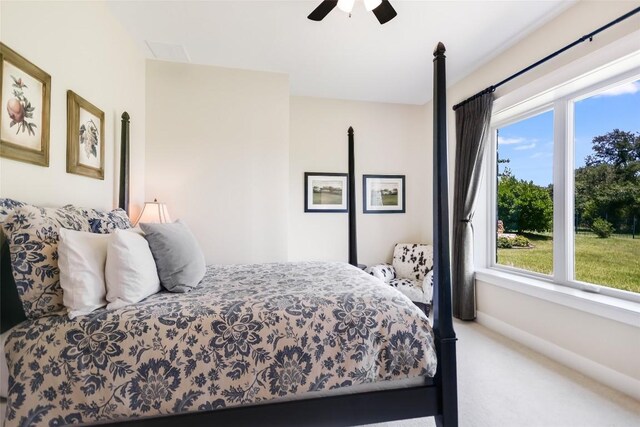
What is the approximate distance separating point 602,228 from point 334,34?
8.93 feet

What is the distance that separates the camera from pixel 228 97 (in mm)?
3209

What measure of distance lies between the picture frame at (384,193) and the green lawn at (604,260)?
1757 mm

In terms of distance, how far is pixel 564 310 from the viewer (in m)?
2.27

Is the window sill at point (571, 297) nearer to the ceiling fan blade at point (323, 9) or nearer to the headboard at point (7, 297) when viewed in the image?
the ceiling fan blade at point (323, 9)

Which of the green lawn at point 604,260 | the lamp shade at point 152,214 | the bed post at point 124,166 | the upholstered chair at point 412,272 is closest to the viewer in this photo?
the green lawn at point 604,260

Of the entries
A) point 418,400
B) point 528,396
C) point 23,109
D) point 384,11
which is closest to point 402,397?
point 418,400

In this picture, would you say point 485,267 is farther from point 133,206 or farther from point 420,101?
point 133,206

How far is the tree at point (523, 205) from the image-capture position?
276 centimetres

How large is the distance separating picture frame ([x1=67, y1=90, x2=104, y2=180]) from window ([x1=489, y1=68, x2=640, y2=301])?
3.62m

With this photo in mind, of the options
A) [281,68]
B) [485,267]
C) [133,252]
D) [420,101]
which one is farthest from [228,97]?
[485,267]

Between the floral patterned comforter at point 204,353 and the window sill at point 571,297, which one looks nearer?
the floral patterned comforter at point 204,353

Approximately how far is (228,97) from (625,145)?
351 centimetres

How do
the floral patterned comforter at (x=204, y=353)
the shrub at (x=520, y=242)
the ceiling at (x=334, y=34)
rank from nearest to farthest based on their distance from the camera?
the floral patterned comforter at (x=204, y=353), the ceiling at (x=334, y=34), the shrub at (x=520, y=242)

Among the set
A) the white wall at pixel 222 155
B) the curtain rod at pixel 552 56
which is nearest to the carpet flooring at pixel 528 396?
the white wall at pixel 222 155
